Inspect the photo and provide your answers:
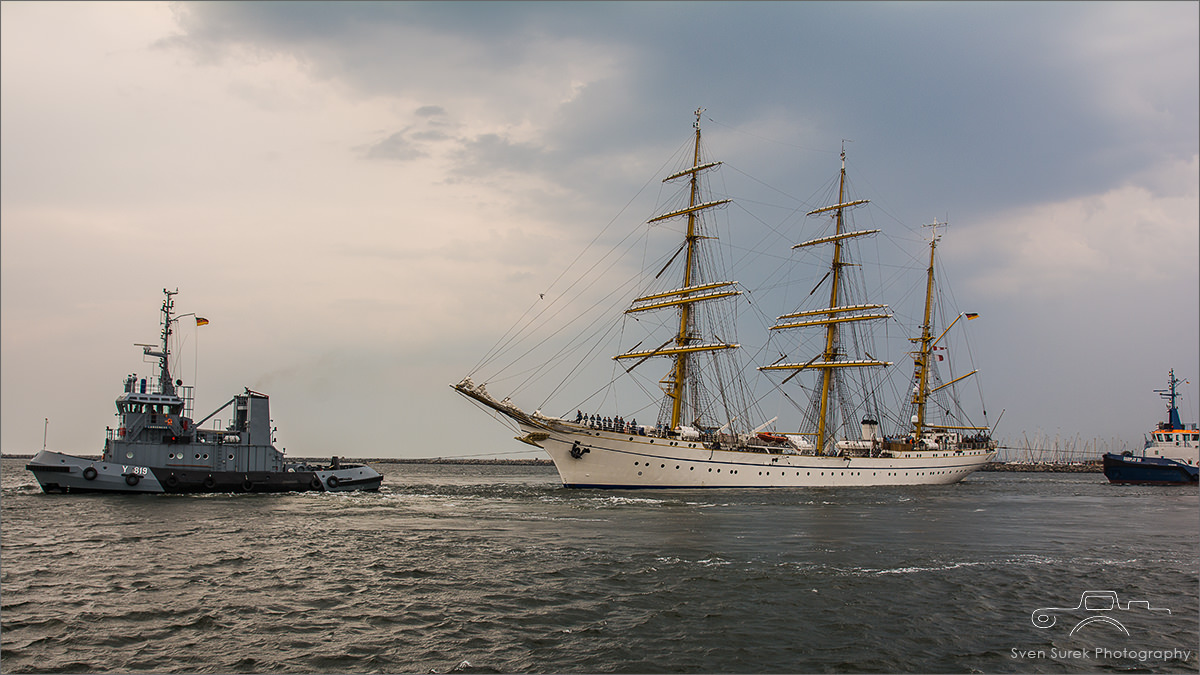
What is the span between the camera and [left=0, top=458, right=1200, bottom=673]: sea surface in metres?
13.3

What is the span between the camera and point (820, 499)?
53.4 m

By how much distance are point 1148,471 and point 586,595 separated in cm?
Answer: 10335

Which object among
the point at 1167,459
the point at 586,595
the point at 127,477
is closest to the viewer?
the point at 586,595

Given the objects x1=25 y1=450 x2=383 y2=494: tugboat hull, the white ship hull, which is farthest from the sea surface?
the white ship hull

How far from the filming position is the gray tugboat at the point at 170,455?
158ft

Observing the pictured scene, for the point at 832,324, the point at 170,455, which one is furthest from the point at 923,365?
the point at 170,455

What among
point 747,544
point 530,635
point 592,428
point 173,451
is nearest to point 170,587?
point 530,635

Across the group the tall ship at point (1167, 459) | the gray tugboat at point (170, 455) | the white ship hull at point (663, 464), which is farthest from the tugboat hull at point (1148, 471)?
the gray tugboat at point (170, 455)

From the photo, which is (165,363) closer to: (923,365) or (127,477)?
(127,477)

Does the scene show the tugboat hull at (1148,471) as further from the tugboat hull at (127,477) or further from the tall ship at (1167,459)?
the tugboat hull at (127,477)

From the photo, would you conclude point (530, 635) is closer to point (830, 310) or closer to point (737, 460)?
point (737, 460)

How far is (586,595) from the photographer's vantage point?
1808cm

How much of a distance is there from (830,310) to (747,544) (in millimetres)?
58892

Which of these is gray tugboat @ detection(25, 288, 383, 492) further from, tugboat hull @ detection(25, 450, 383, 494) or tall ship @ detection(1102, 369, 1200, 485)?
tall ship @ detection(1102, 369, 1200, 485)
